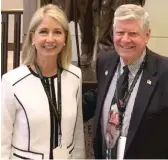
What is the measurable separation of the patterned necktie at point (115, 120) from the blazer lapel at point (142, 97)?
2.4 inches

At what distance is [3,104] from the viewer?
6.30 ft

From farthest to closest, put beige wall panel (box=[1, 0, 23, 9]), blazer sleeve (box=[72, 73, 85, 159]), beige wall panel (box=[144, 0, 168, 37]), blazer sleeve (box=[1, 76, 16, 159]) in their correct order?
beige wall panel (box=[1, 0, 23, 9])
beige wall panel (box=[144, 0, 168, 37])
blazer sleeve (box=[72, 73, 85, 159])
blazer sleeve (box=[1, 76, 16, 159])

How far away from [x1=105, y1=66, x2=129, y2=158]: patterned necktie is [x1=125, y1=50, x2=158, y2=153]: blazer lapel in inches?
2.4

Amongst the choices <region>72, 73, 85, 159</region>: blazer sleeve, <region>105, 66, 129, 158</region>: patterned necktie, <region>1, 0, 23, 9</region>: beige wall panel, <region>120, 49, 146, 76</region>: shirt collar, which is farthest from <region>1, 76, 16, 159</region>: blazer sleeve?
<region>1, 0, 23, 9</region>: beige wall panel

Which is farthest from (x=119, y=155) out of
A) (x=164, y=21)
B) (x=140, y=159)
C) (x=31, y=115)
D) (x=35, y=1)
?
(x=164, y=21)

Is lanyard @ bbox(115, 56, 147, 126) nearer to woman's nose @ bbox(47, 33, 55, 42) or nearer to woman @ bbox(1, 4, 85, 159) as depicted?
woman @ bbox(1, 4, 85, 159)

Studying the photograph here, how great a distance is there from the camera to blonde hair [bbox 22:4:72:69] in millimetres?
1980

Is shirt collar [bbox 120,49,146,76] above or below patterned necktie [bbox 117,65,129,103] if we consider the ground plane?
above

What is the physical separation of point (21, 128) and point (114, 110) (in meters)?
0.41

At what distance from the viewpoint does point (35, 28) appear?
1.99 metres

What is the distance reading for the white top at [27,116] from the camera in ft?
6.27

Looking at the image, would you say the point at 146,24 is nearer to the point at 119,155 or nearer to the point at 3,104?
the point at 119,155

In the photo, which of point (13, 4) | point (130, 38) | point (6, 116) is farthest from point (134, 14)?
point (13, 4)

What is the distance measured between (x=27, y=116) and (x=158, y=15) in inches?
156
